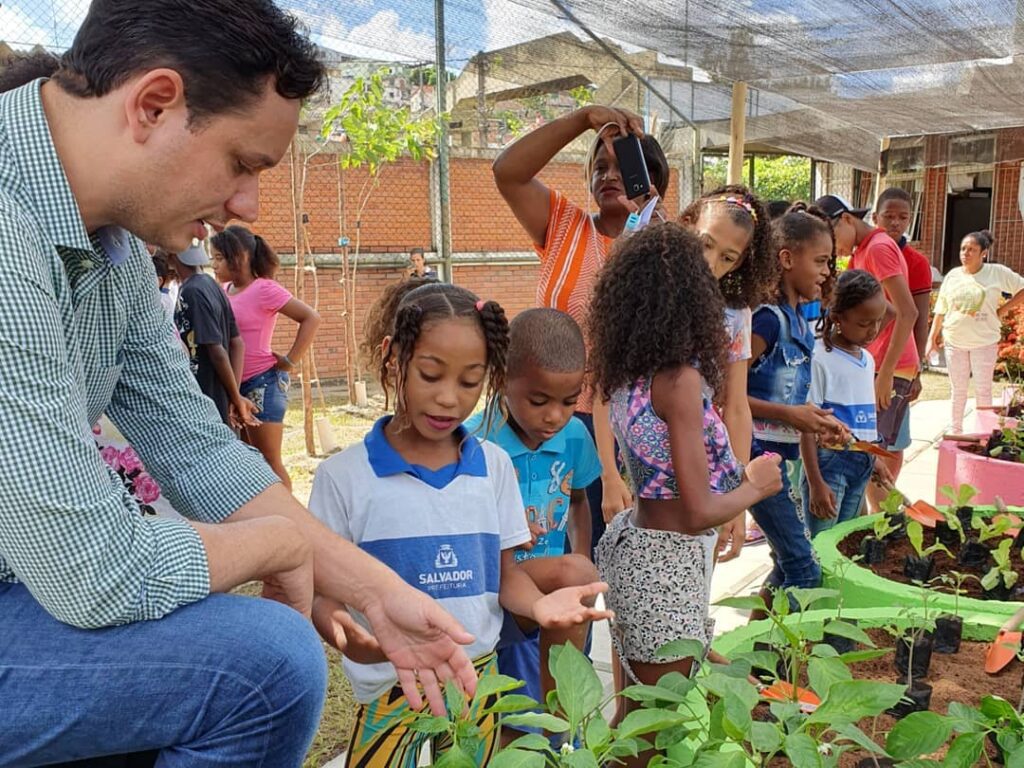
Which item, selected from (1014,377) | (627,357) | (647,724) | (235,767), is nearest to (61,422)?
(235,767)

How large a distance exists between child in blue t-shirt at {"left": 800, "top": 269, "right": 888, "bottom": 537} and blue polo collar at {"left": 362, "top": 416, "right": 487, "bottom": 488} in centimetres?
173

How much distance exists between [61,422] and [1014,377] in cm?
678

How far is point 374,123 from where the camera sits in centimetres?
779

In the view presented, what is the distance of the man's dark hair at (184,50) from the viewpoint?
1.08 metres

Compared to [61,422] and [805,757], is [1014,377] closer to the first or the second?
[805,757]

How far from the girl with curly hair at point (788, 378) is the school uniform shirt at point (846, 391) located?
6.0 inches

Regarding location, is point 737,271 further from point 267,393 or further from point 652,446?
point 267,393

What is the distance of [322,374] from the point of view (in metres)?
10.4

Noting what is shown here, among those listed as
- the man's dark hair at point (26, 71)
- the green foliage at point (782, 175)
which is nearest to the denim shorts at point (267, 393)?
the man's dark hair at point (26, 71)

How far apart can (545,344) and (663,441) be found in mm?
388

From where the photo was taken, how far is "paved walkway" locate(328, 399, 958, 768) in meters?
3.38

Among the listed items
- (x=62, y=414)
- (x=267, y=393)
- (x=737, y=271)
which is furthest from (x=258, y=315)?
(x=62, y=414)

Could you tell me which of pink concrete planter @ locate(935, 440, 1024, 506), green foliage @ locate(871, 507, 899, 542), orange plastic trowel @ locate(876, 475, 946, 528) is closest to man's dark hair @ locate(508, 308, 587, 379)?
green foliage @ locate(871, 507, 899, 542)

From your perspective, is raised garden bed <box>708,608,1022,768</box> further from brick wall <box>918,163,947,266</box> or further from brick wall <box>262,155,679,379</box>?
brick wall <box>918,163,947,266</box>
